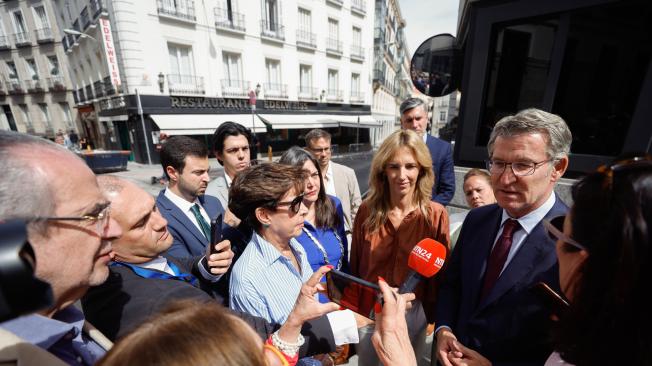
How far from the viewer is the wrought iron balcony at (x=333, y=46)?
19.8 meters

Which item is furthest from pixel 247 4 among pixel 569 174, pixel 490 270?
pixel 490 270

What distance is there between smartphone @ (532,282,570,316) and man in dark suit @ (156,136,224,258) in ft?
7.96

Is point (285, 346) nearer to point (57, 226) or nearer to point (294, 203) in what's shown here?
point (294, 203)

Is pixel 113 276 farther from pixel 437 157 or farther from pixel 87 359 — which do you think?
pixel 437 157

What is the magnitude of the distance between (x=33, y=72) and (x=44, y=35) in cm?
362

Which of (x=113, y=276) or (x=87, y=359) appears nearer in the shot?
(x=87, y=359)

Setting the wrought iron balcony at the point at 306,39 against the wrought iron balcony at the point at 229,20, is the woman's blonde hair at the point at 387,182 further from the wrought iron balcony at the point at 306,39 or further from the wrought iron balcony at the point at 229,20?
the wrought iron balcony at the point at 306,39

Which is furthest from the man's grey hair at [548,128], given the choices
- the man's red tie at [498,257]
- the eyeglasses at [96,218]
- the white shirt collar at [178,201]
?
the white shirt collar at [178,201]

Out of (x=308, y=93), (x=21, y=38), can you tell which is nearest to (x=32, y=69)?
(x=21, y=38)

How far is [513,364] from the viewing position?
1328 millimetres

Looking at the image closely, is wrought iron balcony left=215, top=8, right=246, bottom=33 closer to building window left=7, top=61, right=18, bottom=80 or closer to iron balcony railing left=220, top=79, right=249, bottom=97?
iron balcony railing left=220, top=79, right=249, bottom=97

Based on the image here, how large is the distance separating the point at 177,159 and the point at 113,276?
59.0 inches

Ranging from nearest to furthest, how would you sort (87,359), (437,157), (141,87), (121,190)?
(87,359), (121,190), (437,157), (141,87)

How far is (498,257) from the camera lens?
1.57 metres
